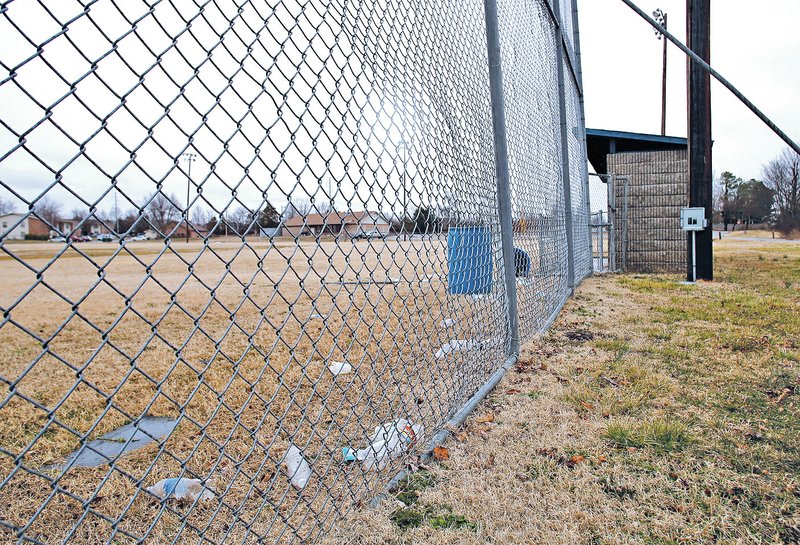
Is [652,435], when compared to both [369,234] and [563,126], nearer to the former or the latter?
[369,234]

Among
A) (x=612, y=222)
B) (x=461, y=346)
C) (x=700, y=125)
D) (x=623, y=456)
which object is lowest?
(x=623, y=456)

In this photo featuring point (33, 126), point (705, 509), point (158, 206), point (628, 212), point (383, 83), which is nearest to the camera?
point (33, 126)

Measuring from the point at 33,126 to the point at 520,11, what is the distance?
12.9 ft

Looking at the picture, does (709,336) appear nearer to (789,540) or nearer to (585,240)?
(789,540)

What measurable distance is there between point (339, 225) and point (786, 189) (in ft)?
153

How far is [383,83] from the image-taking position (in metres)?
1.95

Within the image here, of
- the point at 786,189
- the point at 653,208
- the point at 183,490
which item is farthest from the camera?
the point at 786,189

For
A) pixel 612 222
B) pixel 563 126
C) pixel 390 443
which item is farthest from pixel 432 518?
pixel 612 222

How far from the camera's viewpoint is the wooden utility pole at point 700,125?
6973 mm

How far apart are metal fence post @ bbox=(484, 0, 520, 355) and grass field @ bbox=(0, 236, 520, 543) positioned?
0.20 m

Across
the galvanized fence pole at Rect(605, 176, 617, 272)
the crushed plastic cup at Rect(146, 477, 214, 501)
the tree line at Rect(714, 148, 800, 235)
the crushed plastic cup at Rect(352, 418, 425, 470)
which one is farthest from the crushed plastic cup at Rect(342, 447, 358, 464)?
the tree line at Rect(714, 148, 800, 235)

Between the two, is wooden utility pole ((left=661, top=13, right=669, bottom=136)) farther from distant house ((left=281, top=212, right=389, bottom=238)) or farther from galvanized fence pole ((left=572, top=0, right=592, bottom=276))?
distant house ((left=281, top=212, right=389, bottom=238))

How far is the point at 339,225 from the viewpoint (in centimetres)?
182

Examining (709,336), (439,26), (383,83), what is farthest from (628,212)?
(383,83)
